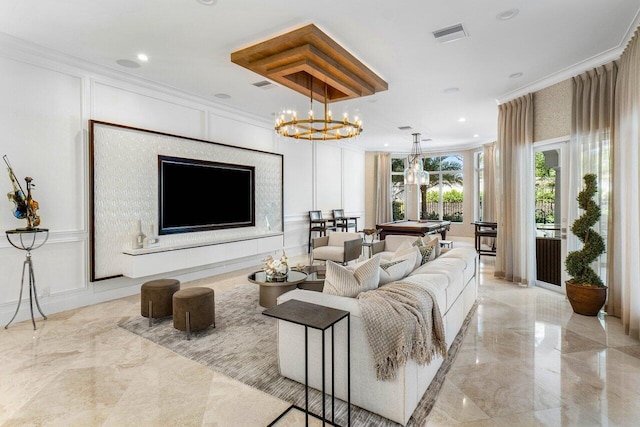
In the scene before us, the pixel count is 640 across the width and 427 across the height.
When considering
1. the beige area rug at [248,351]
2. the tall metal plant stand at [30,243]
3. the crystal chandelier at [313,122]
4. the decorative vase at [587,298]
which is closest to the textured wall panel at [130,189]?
the tall metal plant stand at [30,243]

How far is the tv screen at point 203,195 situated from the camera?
5129 mm

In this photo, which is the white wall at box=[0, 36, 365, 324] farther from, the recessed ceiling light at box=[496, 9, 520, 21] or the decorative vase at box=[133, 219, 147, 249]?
the recessed ceiling light at box=[496, 9, 520, 21]

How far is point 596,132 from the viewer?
13.5ft

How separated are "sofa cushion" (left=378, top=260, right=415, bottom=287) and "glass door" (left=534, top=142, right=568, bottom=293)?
3.13m

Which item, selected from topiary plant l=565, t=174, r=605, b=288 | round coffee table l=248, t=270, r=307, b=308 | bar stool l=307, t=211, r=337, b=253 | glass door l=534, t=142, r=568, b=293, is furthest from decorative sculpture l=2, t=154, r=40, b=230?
glass door l=534, t=142, r=568, b=293

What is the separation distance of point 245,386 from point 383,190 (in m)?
9.50

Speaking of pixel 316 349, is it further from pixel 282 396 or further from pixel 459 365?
pixel 459 365

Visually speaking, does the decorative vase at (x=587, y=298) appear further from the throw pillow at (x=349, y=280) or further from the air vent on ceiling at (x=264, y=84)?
the air vent on ceiling at (x=264, y=84)

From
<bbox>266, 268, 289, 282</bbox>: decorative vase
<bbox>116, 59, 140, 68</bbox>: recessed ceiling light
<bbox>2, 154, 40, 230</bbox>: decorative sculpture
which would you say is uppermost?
<bbox>116, 59, 140, 68</bbox>: recessed ceiling light

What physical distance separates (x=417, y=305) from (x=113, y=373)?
2.48 m

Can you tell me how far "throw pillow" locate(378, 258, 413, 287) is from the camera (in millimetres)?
2705

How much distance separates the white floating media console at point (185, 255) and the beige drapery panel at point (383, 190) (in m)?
5.61

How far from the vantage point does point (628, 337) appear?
129 inches

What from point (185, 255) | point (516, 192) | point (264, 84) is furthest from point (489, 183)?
point (185, 255)
